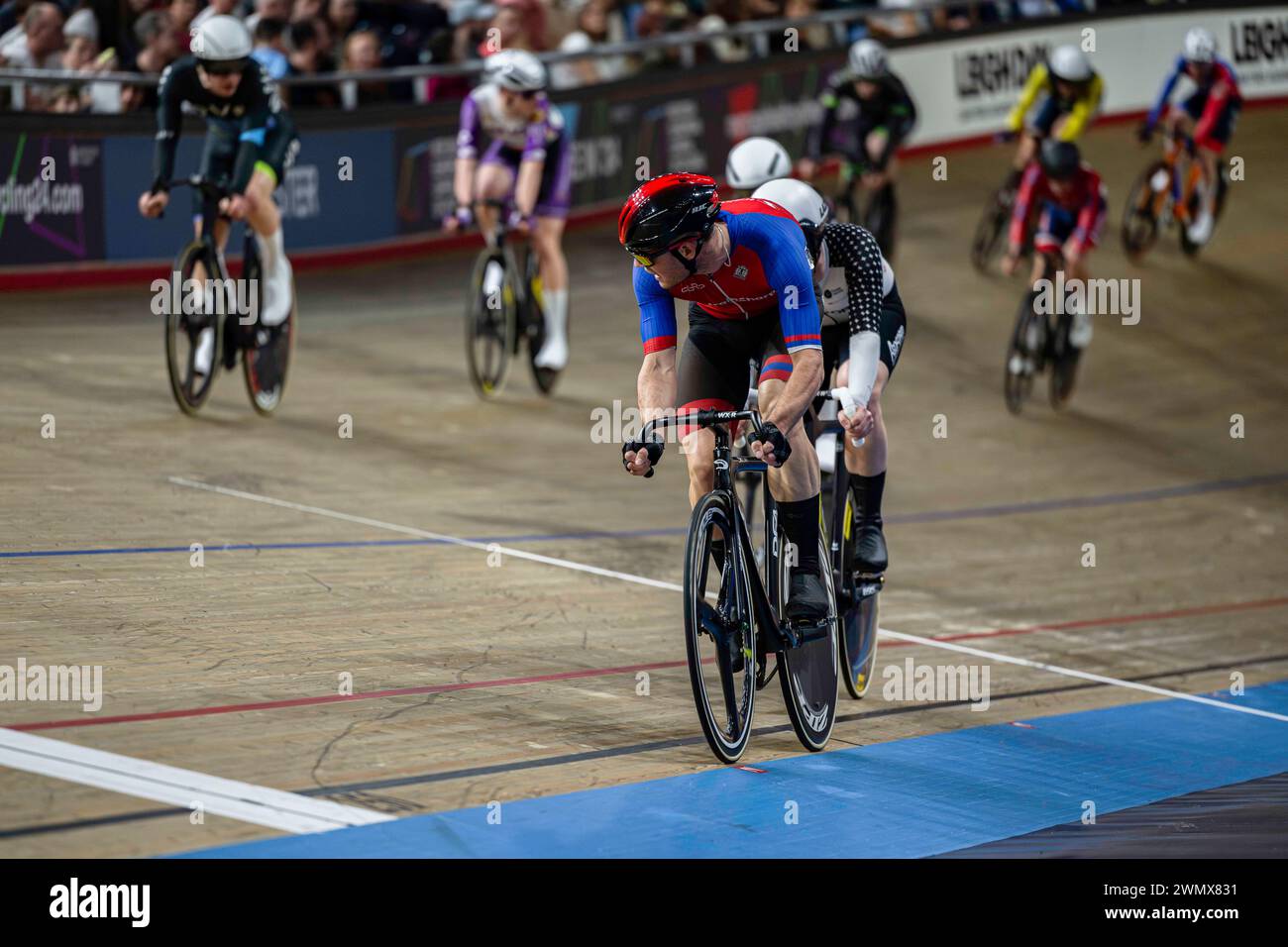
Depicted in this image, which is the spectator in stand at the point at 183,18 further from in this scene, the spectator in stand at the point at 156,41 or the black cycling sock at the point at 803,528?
the black cycling sock at the point at 803,528

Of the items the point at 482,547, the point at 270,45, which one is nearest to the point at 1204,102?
the point at 270,45

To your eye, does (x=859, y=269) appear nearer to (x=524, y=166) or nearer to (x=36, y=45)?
(x=524, y=166)

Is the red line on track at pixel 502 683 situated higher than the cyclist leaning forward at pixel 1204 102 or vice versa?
the cyclist leaning forward at pixel 1204 102

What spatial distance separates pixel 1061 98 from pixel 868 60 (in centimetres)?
140

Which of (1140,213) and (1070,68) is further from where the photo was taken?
(1140,213)

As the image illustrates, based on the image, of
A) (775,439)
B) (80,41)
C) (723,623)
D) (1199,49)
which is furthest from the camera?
(1199,49)

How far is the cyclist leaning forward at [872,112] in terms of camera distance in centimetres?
1246

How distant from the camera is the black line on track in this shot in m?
3.56

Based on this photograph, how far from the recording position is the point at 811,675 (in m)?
4.79

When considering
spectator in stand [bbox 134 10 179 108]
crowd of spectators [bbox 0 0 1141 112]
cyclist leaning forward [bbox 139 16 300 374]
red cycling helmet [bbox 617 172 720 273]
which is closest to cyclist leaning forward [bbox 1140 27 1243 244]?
crowd of spectators [bbox 0 0 1141 112]

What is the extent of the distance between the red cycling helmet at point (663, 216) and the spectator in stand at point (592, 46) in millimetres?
9235

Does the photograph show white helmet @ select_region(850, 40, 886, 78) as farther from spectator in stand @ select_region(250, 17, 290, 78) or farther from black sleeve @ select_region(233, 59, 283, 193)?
black sleeve @ select_region(233, 59, 283, 193)

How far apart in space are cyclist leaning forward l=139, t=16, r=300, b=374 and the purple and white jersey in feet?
4.17

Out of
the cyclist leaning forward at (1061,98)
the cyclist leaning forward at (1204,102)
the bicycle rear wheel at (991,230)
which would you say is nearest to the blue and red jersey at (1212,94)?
the cyclist leaning forward at (1204,102)
